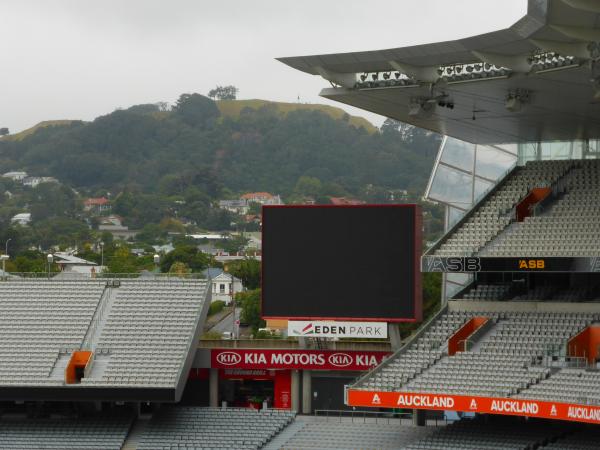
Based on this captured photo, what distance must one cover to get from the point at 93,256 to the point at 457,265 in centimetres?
10222

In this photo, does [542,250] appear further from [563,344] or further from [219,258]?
[219,258]

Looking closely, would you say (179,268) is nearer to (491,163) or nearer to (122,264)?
(122,264)

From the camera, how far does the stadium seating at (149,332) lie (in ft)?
127

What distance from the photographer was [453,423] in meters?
37.5

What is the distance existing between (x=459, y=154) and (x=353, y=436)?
13.6m

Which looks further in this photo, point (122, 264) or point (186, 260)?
point (186, 260)

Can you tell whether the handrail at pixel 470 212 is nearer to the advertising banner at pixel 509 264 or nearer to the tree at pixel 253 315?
the advertising banner at pixel 509 264

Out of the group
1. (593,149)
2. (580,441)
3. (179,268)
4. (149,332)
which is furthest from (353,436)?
(179,268)

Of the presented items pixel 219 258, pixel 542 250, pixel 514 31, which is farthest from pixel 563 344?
pixel 219 258

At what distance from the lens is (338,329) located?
38.9 m

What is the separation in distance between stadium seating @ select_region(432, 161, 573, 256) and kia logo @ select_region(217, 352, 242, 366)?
7.10 meters

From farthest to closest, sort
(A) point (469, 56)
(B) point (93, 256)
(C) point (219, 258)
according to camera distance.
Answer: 1. (C) point (219, 258)
2. (B) point (93, 256)
3. (A) point (469, 56)

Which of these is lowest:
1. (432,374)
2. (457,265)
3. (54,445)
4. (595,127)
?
(54,445)

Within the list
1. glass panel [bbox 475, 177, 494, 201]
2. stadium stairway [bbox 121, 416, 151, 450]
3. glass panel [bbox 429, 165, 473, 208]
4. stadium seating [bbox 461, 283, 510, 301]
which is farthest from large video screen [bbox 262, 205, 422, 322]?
glass panel [bbox 429, 165, 473, 208]
